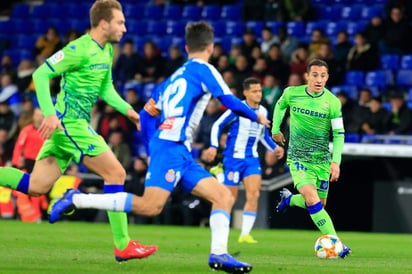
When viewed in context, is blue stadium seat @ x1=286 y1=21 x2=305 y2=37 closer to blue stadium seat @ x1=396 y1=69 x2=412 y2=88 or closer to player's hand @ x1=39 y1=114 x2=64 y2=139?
blue stadium seat @ x1=396 y1=69 x2=412 y2=88

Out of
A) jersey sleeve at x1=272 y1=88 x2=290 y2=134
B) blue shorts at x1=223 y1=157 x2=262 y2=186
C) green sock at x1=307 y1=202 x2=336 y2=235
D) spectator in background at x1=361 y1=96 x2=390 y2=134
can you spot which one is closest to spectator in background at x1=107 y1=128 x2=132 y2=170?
spectator in background at x1=361 y1=96 x2=390 y2=134

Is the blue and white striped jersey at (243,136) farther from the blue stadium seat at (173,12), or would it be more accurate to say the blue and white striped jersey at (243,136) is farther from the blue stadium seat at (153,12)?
the blue stadium seat at (153,12)

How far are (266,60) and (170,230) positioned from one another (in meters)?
5.25

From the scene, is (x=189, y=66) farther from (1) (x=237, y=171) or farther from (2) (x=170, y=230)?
(2) (x=170, y=230)

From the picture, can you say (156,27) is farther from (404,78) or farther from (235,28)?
(404,78)

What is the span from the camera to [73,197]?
988cm

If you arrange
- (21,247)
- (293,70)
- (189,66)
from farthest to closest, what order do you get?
(293,70) → (21,247) → (189,66)

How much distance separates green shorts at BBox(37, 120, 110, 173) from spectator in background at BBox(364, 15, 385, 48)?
12223 millimetres

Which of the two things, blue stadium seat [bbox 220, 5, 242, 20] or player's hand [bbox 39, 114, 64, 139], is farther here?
blue stadium seat [bbox 220, 5, 242, 20]

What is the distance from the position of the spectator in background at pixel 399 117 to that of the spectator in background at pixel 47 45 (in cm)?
864

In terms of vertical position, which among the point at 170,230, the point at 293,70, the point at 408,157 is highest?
the point at 293,70

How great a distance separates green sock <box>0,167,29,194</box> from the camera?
1110 centimetres

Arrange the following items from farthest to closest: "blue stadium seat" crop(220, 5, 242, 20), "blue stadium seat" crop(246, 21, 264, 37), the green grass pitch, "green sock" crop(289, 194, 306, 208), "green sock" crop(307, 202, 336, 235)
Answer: "blue stadium seat" crop(220, 5, 242, 20), "blue stadium seat" crop(246, 21, 264, 37), "green sock" crop(289, 194, 306, 208), "green sock" crop(307, 202, 336, 235), the green grass pitch

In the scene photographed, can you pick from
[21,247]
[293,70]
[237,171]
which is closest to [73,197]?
[21,247]
